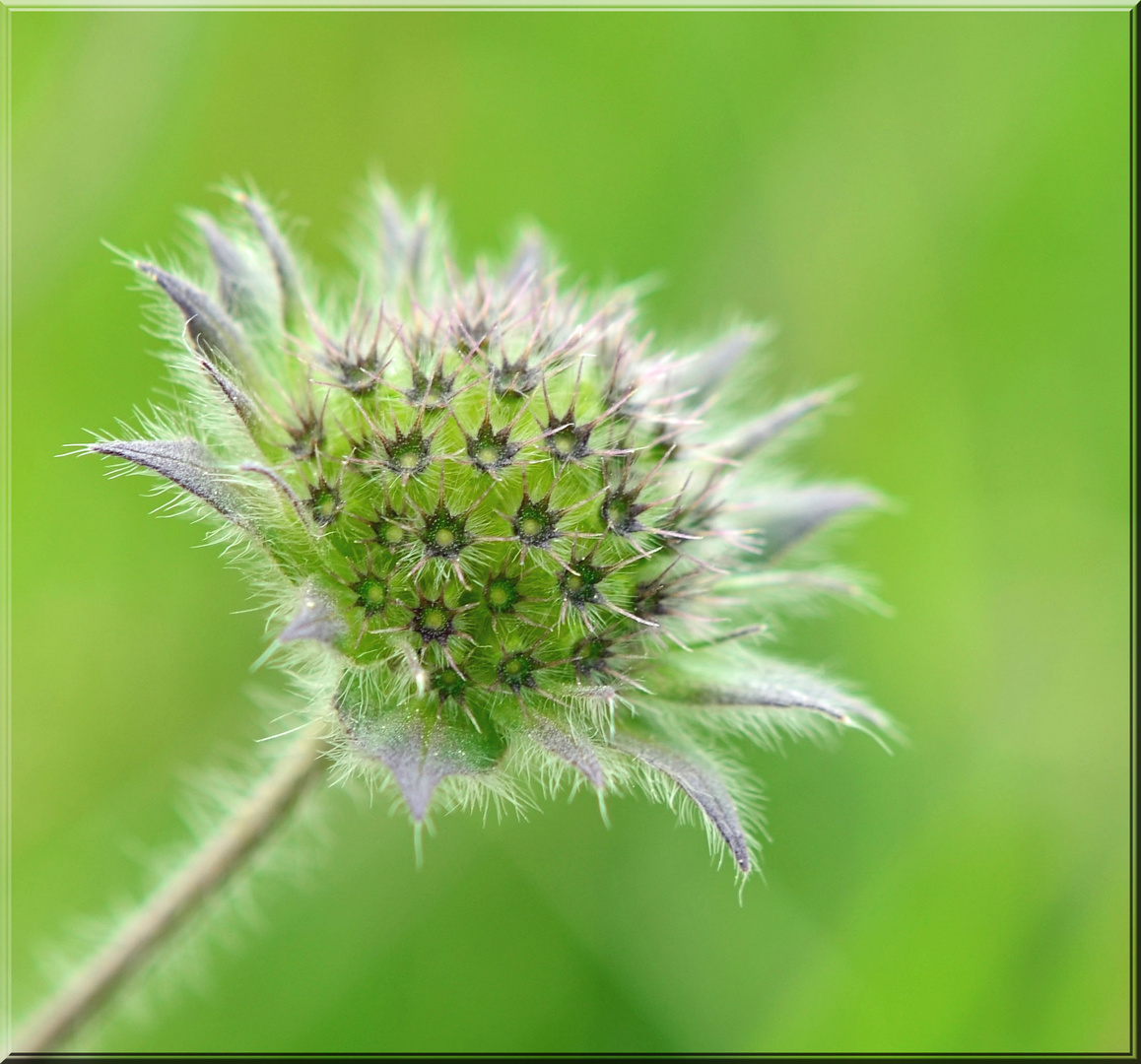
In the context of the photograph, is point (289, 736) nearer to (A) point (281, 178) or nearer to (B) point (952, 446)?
(A) point (281, 178)

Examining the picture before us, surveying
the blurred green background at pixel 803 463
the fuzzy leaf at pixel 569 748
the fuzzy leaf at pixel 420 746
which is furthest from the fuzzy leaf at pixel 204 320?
the blurred green background at pixel 803 463

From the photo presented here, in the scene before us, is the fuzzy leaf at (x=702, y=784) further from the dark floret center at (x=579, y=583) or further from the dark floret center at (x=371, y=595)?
the dark floret center at (x=371, y=595)

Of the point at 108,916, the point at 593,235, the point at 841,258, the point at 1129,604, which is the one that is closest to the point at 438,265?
the point at 593,235

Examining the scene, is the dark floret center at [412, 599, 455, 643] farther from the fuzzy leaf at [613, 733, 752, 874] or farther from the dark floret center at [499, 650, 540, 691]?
the fuzzy leaf at [613, 733, 752, 874]

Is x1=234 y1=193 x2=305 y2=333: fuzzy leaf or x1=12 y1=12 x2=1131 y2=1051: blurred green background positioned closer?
x1=234 y1=193 x2=305 y2=333: fuzzy leaf

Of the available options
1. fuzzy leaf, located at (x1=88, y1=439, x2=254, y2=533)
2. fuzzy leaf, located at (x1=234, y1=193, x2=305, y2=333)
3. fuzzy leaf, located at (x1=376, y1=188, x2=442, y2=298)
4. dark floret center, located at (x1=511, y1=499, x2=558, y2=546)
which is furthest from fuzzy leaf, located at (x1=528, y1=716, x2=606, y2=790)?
fuzzy leaf, located at (x1=376, y1=188, x2=442, y2=298)

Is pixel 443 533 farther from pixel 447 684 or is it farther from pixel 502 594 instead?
pixel 447 684

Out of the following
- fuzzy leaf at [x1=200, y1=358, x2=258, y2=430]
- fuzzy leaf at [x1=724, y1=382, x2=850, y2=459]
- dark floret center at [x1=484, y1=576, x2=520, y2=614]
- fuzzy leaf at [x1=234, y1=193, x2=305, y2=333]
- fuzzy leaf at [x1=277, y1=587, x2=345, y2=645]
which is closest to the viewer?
fuzzy leaf at [x1=277, y1=587, x2=345, y2=645]
